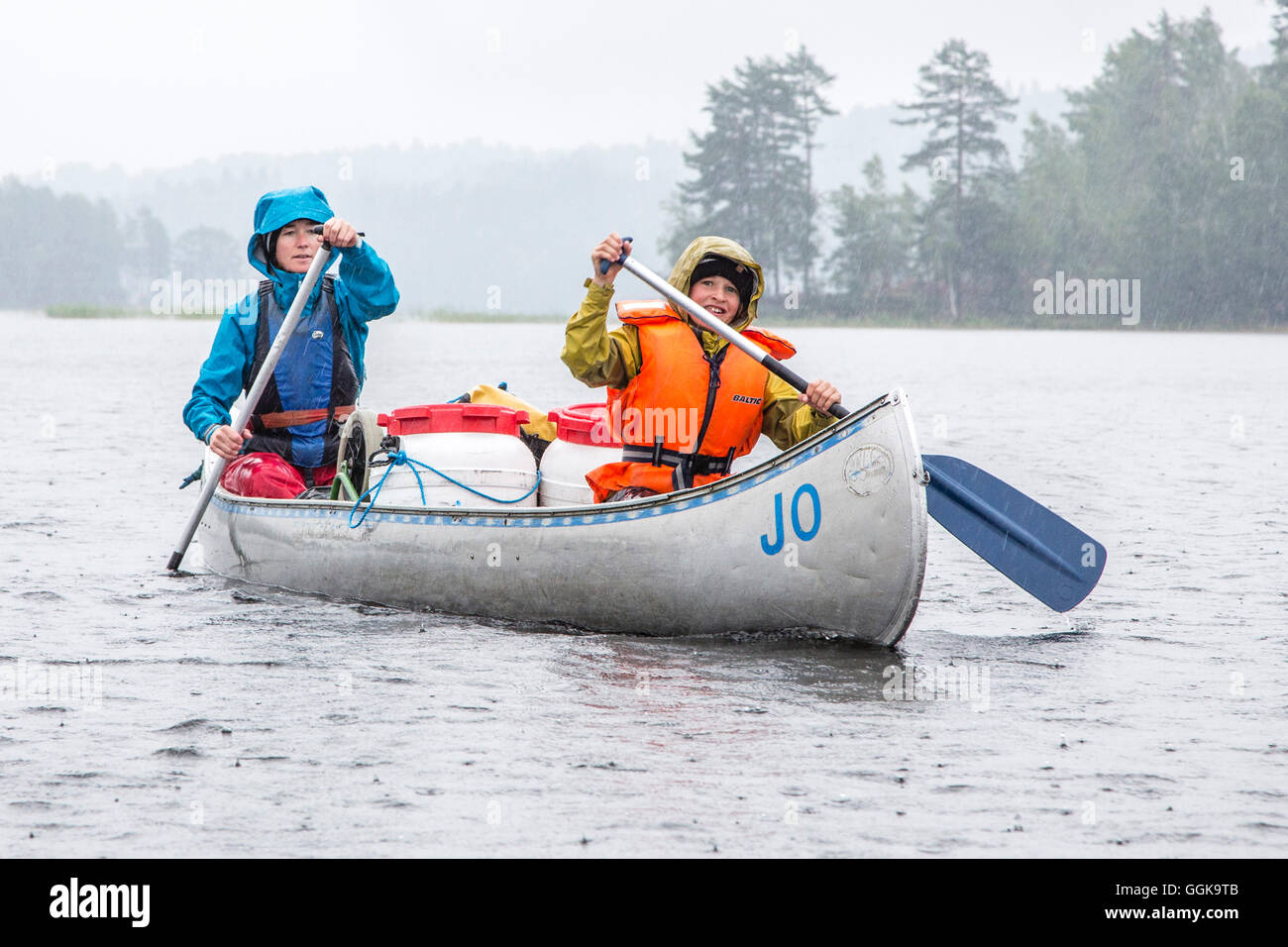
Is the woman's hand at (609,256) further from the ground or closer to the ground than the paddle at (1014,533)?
further from the ground

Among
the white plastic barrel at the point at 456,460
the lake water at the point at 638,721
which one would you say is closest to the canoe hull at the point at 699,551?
the lake water at the point at 638,721

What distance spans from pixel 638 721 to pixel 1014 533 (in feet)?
7.20

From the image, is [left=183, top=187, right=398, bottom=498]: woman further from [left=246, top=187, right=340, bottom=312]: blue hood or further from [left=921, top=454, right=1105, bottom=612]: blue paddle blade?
[left=921, top=454, right=1105, bottom=612]: blue paddle blade

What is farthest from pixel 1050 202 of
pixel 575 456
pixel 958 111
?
pixel 575 456

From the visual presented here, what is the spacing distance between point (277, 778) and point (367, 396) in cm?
1684

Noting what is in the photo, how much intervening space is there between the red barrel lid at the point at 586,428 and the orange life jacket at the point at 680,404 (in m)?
0.43

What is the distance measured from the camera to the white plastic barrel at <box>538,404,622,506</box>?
7.12 metres

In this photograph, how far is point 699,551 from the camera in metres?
6.21

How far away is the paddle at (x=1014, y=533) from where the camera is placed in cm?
661

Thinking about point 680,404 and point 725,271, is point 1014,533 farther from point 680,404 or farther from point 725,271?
point 725,271

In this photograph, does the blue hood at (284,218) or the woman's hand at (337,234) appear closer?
the woman's hand at (337,234)

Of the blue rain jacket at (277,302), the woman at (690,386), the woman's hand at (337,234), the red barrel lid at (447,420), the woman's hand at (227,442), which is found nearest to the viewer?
the woman at (690,386)

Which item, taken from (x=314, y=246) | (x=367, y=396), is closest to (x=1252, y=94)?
(x=367, y=396)

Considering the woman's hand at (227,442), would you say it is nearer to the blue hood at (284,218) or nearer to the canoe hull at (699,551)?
the canoe hull at (699,551)
